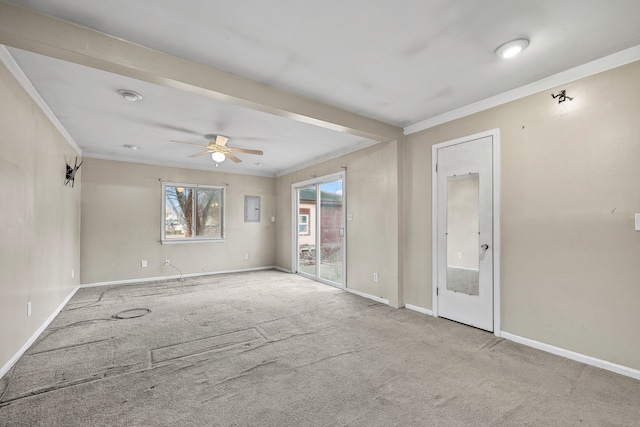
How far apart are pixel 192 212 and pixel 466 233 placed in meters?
5.50

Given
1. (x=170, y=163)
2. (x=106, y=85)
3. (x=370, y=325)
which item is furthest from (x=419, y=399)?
(x=170, y=163)

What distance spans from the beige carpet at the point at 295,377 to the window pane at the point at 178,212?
2.60 metres

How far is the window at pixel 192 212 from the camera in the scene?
6090 mm

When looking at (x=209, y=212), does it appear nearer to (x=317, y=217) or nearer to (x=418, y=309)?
(x=317, y=217)

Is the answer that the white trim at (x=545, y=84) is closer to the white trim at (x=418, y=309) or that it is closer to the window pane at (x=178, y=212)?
the white trim at (x=418, y=309)

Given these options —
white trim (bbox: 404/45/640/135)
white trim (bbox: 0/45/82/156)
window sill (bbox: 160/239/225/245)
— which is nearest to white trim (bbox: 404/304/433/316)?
white trim (bbox: 404/45/640/135)

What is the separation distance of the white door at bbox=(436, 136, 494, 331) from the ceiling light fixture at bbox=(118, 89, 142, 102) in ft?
11.4

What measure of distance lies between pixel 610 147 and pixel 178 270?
6776mm

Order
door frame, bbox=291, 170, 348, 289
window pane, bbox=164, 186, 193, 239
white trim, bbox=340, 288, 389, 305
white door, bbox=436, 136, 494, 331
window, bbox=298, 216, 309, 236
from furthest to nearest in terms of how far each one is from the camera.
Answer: window, bbox=298, 216, 309, 236 < window pane, bbox=164, 186, 193, 239 < door frame, bbox=291, 170, 348, 289 < white trim, bbox=340, 288, 389, 305 < white door, bbox=436, 136, 494, 331

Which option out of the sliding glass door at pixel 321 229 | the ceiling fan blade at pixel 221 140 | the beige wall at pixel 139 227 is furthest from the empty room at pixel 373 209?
the sliding glass door at pixel 321 229

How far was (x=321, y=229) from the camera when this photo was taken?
18.9ft

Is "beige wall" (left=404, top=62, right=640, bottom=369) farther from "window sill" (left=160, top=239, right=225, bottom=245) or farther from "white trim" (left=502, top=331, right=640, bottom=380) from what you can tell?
"window sill" (left=160, top=239, right=225, bottom=245)

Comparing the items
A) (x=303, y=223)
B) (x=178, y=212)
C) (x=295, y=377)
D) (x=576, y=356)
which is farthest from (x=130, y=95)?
(x=576, y=356)

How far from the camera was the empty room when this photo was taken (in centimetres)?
187
